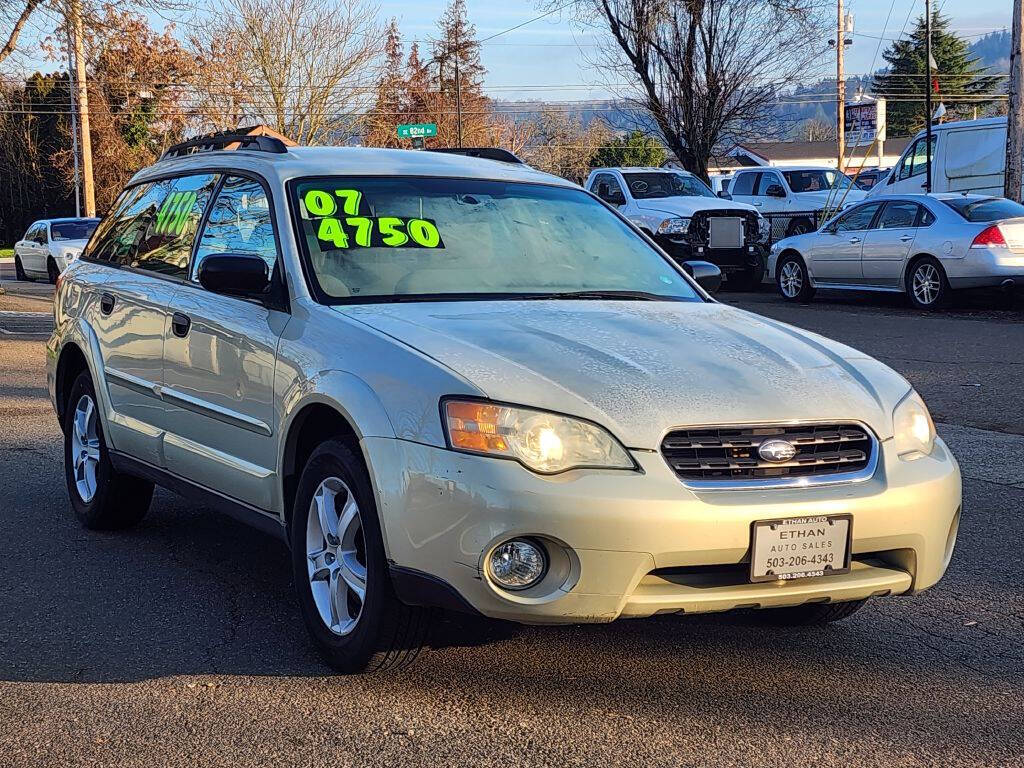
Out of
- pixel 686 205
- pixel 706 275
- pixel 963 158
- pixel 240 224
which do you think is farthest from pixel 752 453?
pixel 963 158

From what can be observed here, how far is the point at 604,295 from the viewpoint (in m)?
5.01

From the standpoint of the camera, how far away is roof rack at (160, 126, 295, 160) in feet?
17.9

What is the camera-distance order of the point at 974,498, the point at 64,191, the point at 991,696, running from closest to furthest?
the point at 991,696 < the point at 974,498 < the point at 64,191

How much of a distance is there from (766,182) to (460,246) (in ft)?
77.3

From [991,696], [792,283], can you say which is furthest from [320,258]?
[792,283]

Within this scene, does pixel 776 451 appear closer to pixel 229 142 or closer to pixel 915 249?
pixel 229 142

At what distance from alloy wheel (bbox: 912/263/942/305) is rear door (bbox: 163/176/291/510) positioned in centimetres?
1352

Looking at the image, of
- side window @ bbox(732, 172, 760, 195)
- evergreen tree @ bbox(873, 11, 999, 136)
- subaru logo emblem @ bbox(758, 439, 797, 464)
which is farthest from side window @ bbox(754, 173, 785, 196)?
evergreen tree @ bbox(873, 11, 999, 136)

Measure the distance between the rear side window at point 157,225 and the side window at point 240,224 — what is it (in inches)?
5.3

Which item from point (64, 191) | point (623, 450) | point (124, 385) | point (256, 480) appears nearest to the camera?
point (623, 450)

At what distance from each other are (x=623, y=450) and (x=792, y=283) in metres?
16.6

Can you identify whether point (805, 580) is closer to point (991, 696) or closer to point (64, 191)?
point (991, 696)

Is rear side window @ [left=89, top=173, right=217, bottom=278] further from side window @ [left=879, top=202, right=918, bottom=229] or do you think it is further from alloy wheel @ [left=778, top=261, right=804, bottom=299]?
alloy wheel @ [left=778, top=261, right=804, bottom=299]

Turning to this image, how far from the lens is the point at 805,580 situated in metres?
3.81
